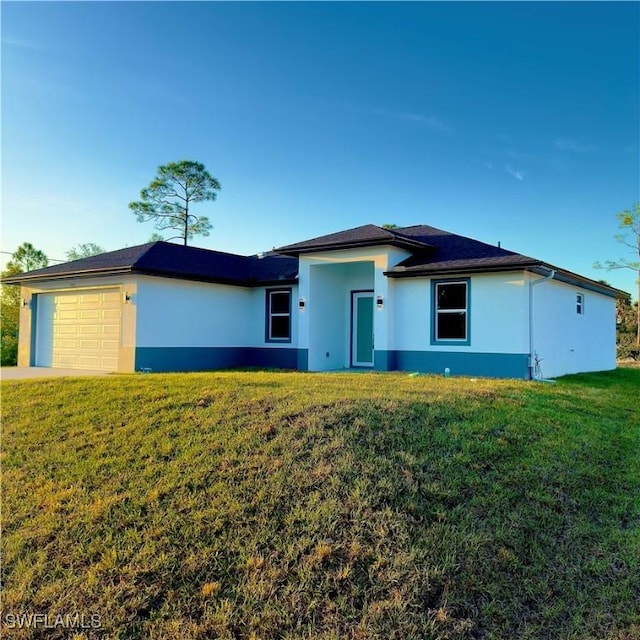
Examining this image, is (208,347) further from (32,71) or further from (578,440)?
(578,440)

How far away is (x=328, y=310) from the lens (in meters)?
15.7

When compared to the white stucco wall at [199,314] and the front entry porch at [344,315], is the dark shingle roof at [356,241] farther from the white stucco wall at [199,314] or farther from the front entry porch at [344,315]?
the white stucco wall at [199,314]

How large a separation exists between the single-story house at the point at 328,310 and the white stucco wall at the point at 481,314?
27 mm

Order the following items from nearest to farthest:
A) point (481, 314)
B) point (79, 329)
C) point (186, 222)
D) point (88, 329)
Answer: point (481, 314), point (88, 329), point (79, 329), point (186, 222)

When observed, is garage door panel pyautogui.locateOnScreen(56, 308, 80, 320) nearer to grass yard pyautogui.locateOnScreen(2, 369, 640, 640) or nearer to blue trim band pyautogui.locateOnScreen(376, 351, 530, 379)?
grass yard pyautogui.locateOnScreen(2, 369, 640, 640)

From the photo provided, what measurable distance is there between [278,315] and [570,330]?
374 inches

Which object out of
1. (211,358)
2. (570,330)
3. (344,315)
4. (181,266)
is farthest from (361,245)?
(570,330)

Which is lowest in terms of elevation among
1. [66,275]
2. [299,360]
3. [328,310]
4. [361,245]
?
[299,360]

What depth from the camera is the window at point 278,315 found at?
54.1ft

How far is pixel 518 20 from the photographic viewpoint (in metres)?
11.7

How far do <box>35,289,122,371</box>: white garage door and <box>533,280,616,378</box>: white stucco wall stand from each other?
1218 centimetres

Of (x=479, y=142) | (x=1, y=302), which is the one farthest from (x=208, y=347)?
(x=1, y=302)

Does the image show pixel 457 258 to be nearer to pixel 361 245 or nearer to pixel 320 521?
pixel 361 245

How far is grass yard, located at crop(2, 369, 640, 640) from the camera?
3.63 metres
